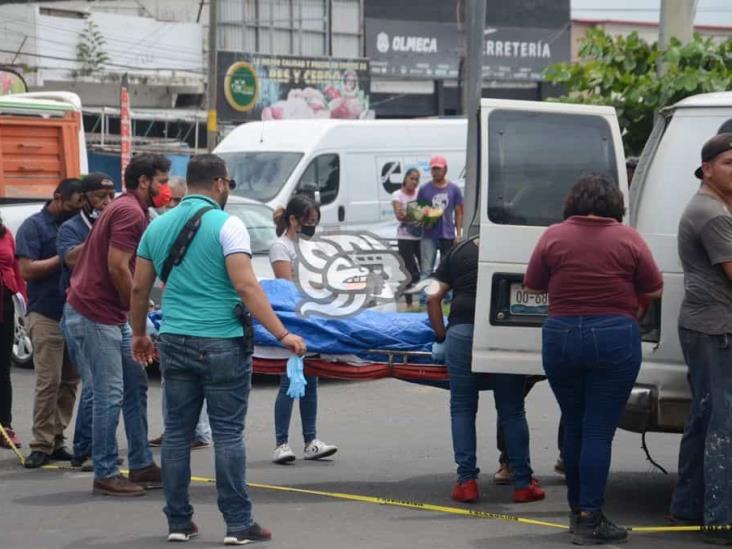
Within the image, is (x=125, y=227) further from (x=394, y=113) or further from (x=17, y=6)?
(x=394, y=113)

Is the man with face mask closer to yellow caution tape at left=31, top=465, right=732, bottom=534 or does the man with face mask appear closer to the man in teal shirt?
yellow caution tape at left=31, top=465, right=732, bottom=534

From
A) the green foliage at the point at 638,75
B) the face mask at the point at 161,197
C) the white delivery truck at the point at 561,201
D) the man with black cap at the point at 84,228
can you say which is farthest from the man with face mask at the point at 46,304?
the green foliage at the point at 638,75

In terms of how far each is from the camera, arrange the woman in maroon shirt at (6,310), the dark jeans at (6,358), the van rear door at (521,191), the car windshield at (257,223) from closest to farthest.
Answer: the van rear door at (521,191) → the woman in maroon shirt at (6,310) → the dark jeans at (6,358) → the car windshield at (257,223)

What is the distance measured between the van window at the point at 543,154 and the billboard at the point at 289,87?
3091 cm

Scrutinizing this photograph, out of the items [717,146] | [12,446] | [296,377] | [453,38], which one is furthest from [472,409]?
[453,38]

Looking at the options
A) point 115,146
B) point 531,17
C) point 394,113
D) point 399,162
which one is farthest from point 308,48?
point 399,162

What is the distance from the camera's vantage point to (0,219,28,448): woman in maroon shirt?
9.52 meters

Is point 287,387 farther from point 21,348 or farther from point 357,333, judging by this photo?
point 21,348

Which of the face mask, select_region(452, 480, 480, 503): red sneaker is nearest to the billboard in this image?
the face mask

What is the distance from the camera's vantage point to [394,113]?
45062mm

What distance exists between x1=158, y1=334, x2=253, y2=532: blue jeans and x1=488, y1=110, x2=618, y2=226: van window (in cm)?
181

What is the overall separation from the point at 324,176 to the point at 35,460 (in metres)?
12.0

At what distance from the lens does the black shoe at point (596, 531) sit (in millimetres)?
Result: 6574

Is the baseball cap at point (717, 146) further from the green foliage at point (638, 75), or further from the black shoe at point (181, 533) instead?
the green foliage at point (638, 75)
